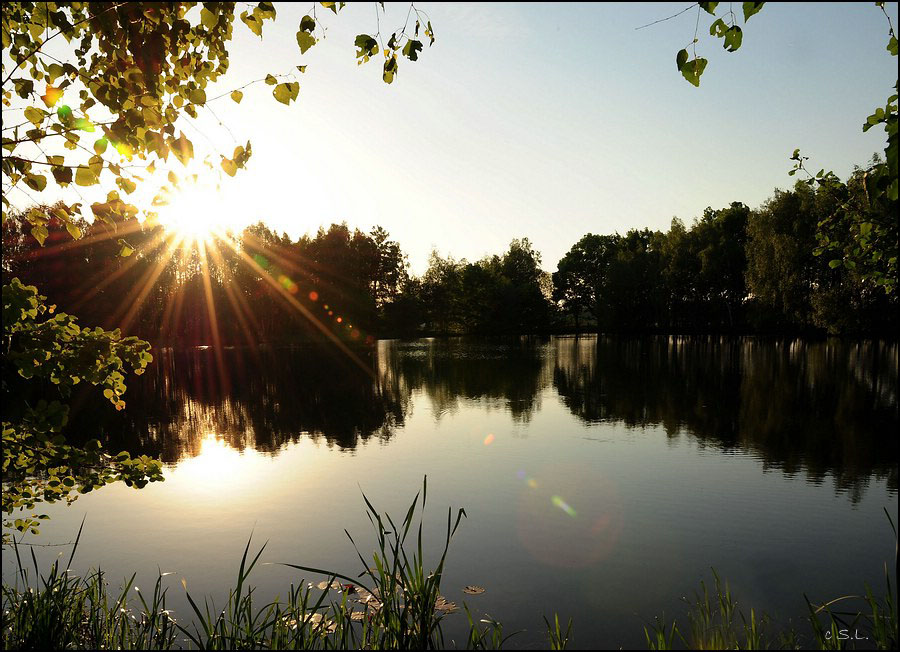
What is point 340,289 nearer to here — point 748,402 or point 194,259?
point 194,259

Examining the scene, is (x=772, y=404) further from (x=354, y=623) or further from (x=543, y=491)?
(x=354, y=623)

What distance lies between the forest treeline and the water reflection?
43.5 feet

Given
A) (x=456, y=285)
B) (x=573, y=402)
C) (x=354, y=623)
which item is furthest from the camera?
(x=456, y=285)

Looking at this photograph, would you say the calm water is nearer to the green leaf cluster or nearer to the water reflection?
the water reflection

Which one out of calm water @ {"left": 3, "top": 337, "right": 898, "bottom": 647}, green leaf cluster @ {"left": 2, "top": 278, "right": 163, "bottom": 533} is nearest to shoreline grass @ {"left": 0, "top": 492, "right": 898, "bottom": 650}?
green leaf cluster @ {"left": 2, "top": 278, "right": 163, "bottom": 533}

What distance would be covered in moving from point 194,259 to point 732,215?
77.1 m

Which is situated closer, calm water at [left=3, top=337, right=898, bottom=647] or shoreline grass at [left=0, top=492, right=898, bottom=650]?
shoreline grass at [left=0, top=492, right=898, bottom=650]

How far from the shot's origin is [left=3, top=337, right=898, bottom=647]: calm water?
909cm

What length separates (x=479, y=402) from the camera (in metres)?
27.7

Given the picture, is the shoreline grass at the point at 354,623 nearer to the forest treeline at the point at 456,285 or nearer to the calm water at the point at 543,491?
the calm water at the point at 543,491

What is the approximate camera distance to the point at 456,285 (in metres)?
116

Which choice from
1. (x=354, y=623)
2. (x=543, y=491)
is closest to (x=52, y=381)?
(x=354, y=623)

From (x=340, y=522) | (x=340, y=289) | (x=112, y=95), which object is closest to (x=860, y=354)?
(x=340, y=522)

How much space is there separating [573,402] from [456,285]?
89467mm
